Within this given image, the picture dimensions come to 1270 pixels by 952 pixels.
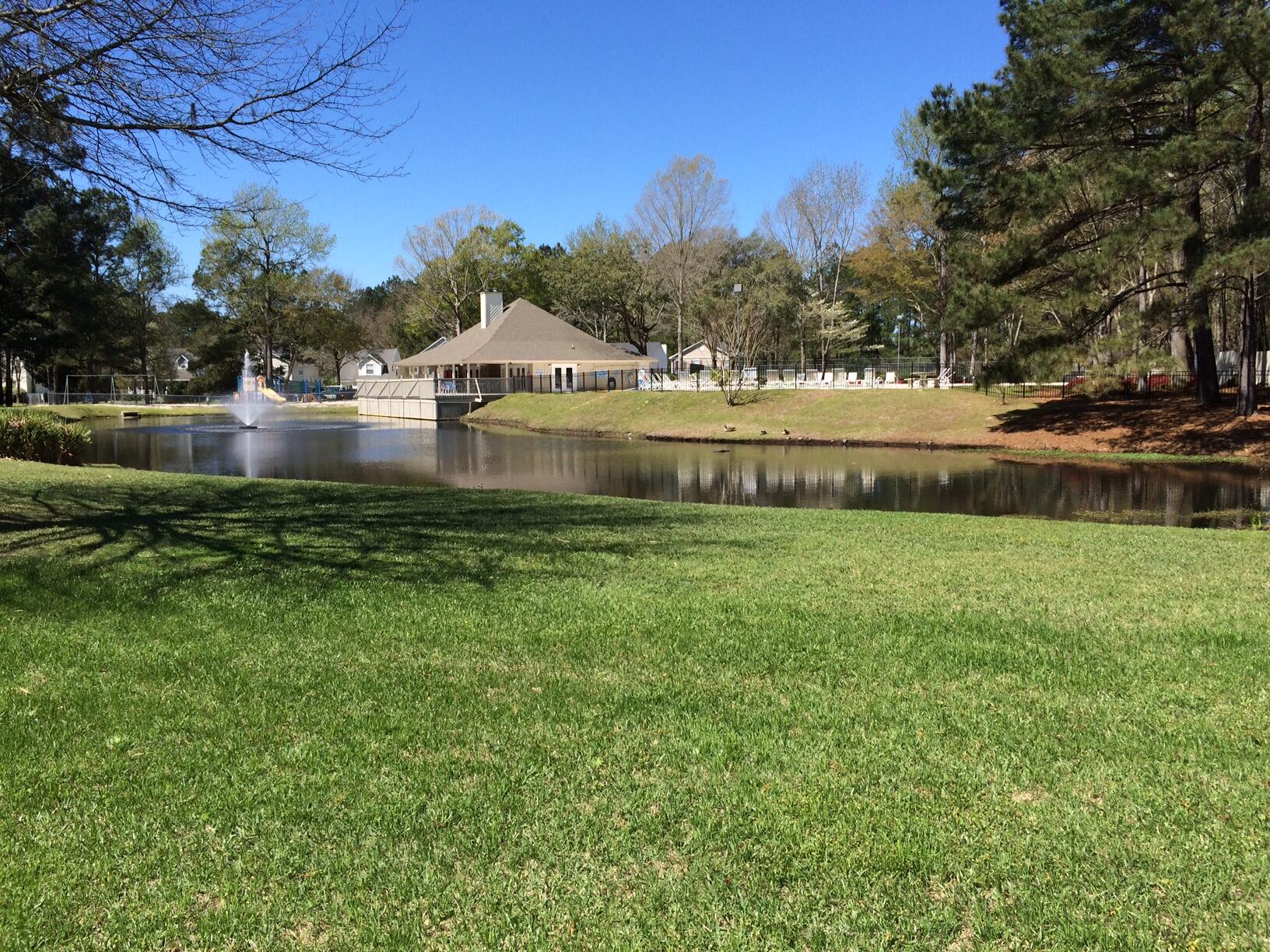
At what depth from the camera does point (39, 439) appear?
19297 millimetres

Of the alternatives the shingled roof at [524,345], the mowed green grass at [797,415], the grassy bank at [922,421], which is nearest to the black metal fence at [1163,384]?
the grassy bank at [922,421]

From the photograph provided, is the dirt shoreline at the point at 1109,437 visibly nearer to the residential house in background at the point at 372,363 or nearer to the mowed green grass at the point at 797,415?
the mowed green grass at the point at 797,415

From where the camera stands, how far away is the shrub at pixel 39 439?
18.8m

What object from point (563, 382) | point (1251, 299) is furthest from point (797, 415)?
point (563, 382)

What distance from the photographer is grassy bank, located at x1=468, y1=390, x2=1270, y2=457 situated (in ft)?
86.7

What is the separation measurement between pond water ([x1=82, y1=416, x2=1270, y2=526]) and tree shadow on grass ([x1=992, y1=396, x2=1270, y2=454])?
106 inches

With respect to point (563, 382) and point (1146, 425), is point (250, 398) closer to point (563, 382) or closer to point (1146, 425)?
point (563, 382)

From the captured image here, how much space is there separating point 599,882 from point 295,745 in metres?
1.77

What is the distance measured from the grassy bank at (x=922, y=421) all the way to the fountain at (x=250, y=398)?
1809 cm

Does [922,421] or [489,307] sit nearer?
[922,421]

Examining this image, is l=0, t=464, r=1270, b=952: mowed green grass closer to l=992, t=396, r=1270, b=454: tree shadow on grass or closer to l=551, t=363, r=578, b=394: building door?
l=992, t=396, r=1270, b=454: tree shadow on grass

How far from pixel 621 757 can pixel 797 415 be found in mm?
34732

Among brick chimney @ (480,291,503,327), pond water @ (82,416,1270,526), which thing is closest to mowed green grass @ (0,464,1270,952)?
pond water @ (82,416,1270,526)

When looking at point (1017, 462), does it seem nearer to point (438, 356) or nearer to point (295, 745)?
point (295, 745)
